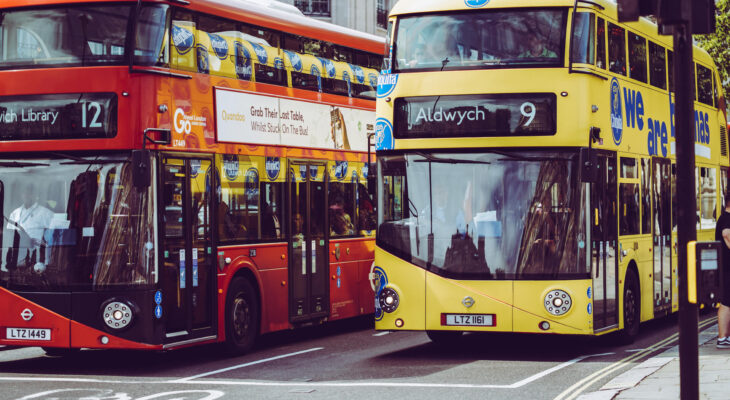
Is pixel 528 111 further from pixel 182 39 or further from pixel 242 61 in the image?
pixel 182 39

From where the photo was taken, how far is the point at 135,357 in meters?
15.9

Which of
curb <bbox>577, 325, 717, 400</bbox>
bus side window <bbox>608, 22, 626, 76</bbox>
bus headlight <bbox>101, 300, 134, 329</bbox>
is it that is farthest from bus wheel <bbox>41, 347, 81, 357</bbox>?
bus side window <bbox>608, 22, 626, 76</bbox>

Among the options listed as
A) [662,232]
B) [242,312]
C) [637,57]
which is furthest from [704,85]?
[242,312]

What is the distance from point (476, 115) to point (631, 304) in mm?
3674

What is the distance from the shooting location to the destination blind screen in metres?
13.6

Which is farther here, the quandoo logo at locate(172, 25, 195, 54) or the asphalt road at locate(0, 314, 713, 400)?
the quandoo logo at locate(172, 25, 195, 54)

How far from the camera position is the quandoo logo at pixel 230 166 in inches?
603

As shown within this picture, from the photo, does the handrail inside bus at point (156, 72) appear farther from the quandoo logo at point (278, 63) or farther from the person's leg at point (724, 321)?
the person's leg at point (724, 321)

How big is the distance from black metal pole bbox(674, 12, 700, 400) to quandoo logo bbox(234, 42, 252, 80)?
27.3ft

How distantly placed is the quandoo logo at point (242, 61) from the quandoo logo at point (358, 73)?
3.20 meters

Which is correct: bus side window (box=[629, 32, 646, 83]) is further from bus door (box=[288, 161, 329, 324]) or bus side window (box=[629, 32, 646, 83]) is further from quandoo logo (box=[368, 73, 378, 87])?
bus door (box=[288, 161, 329, 324])

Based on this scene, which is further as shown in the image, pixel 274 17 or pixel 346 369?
pixel 274 17

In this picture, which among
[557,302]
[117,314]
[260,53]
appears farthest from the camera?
[260,53]

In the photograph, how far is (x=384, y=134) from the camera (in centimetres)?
1488
